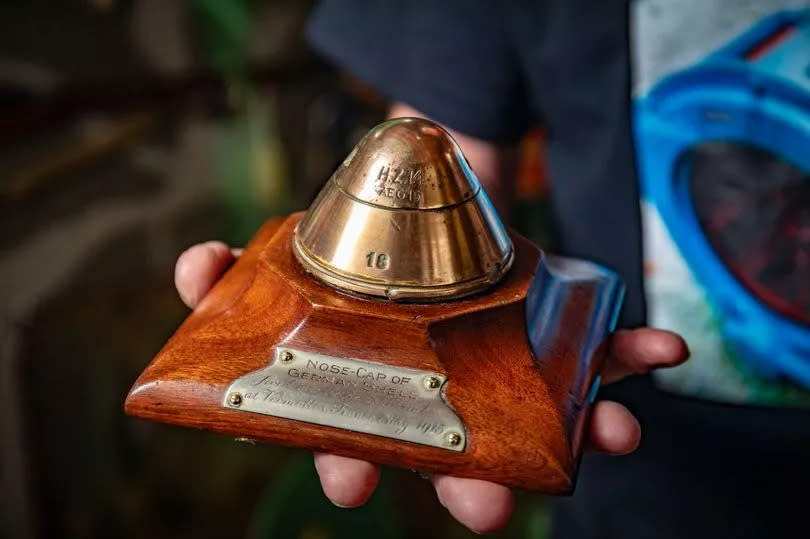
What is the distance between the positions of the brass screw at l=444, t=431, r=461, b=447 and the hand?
0.04 meters

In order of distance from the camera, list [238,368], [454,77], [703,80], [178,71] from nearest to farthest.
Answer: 1. [238,368]
2. [703,80]
3. [454,77]
4. [178,71]

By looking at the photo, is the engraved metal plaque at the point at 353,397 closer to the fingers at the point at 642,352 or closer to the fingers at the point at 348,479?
the fingers at the point at 348,479

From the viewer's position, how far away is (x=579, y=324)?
80cm

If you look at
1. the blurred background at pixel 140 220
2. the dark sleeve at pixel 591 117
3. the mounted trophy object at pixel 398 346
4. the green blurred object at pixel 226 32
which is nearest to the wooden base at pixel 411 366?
the mounted trophy object at pixel 398 346

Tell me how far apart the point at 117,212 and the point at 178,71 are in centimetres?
40

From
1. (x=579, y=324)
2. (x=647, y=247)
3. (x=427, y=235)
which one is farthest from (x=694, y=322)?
(x=427, y=235)

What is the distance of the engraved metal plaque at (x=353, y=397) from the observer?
69cm

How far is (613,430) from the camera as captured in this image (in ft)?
2.35

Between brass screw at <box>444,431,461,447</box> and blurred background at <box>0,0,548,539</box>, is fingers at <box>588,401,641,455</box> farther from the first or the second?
blurred background at <box>0,0,548,539</box>

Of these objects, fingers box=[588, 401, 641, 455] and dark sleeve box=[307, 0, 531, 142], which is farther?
dark sleeve box=[307, 0, 531, 142]

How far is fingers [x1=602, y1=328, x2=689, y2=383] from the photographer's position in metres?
0.80

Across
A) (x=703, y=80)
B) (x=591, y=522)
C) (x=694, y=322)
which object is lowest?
(x=591, y=522)

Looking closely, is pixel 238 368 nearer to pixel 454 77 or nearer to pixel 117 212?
pixel 454 77

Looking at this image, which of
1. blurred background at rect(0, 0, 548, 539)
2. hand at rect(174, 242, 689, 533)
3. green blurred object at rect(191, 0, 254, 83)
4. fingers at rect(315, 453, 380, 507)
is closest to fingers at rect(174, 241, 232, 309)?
hand at rect(174, 242, 689, 533)
